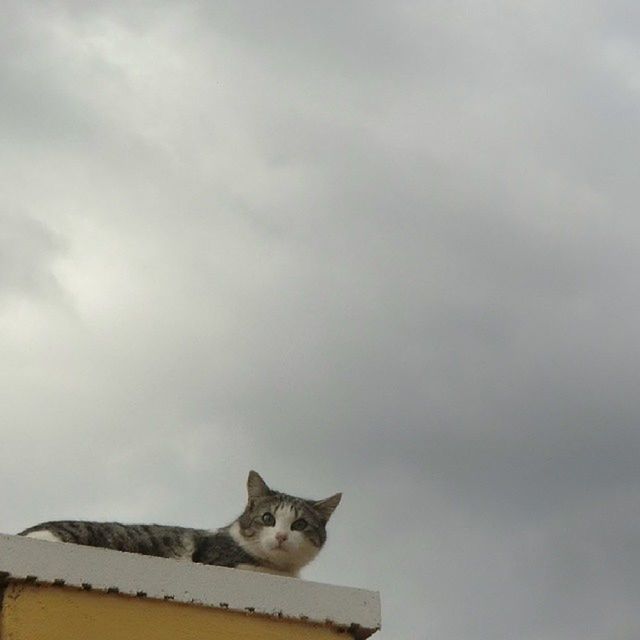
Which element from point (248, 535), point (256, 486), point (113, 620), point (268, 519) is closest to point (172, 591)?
point (113, 620)

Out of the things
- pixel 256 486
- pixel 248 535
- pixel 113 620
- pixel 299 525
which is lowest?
pixel 113 620

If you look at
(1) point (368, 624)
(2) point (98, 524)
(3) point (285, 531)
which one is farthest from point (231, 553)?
(1) point (368, 624)

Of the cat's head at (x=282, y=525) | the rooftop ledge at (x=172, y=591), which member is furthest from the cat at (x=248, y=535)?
the rooftop ledge at (x=172, y=591)

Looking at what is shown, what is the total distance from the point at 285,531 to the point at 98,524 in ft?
4.02

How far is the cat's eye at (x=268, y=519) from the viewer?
281 inches

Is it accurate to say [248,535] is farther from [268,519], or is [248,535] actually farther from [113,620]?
[113,620]

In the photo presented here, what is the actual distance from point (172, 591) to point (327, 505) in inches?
131

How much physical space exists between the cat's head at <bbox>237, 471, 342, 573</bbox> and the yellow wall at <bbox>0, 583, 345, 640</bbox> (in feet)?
7.50

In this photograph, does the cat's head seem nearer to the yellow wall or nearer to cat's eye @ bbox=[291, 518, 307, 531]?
cat's eye @ bbox=[291, 518, 307, 531]

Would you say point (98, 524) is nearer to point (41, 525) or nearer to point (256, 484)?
point (41, 525)

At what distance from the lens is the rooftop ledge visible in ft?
13.4

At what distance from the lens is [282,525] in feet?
23.1

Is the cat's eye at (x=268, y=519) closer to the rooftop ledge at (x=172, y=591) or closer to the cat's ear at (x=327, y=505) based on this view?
the cat's ear at (x=327, y=505)

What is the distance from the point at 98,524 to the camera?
6.38m
